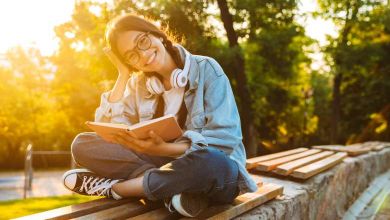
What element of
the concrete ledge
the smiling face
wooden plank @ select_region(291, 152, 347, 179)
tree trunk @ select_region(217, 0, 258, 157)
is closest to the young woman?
the smiling face

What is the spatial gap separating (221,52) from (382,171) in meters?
4.25

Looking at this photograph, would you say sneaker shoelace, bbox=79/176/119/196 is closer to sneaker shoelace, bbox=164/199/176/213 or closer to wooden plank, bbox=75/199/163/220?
wooden plank, bbox=75/199/163/220

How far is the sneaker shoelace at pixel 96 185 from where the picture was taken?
210 cm

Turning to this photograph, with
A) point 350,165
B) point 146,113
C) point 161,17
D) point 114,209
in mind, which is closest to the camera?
point 114,209

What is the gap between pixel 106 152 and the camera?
211 cm

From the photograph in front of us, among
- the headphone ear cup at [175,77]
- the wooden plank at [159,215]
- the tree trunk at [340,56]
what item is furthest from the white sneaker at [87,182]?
the tree trunk at [340,56]

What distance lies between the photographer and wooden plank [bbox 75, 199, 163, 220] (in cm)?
176

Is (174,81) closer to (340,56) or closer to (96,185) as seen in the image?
(96,185)

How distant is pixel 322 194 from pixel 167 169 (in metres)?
1.93

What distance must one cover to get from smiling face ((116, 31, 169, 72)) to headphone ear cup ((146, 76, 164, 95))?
0.23ft

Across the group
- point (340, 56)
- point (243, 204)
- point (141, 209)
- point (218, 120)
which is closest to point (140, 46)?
point (218, 120)

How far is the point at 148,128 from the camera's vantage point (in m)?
1.68

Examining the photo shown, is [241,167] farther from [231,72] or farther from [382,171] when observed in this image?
[231,72]

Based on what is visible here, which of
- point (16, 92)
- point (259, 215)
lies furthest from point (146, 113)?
point (16, 92)
